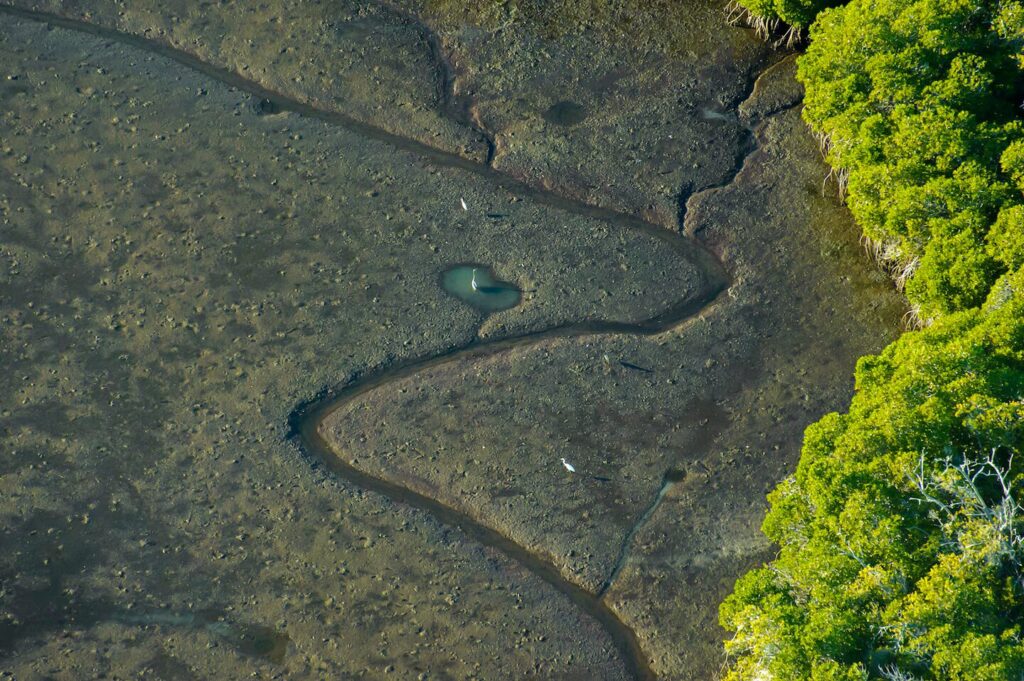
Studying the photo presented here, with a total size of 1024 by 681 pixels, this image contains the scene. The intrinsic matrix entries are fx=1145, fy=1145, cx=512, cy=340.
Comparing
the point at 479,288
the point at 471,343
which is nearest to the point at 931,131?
the point at 479,288

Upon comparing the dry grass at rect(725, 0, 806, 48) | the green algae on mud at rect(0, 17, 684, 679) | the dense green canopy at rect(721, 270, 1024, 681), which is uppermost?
the dry grass at rect(725, 0, 806, 48)

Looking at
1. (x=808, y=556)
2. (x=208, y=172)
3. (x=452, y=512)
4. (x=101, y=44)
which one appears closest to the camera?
(x=808, y=556)

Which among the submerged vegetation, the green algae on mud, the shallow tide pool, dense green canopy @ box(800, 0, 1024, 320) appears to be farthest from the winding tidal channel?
dense green canopy @ box(800, 0, 1024, 320)

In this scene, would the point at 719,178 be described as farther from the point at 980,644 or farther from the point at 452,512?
the point at 980,644

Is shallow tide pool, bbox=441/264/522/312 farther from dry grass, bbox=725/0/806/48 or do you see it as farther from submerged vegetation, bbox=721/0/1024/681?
dry grass, bbox=725/0/806/48

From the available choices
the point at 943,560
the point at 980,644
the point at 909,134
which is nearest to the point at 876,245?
the point at 909,134

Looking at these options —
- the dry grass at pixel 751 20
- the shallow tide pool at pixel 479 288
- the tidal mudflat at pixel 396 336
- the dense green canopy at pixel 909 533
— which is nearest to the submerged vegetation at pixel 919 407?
the dense green canopy at pixel 909 533
